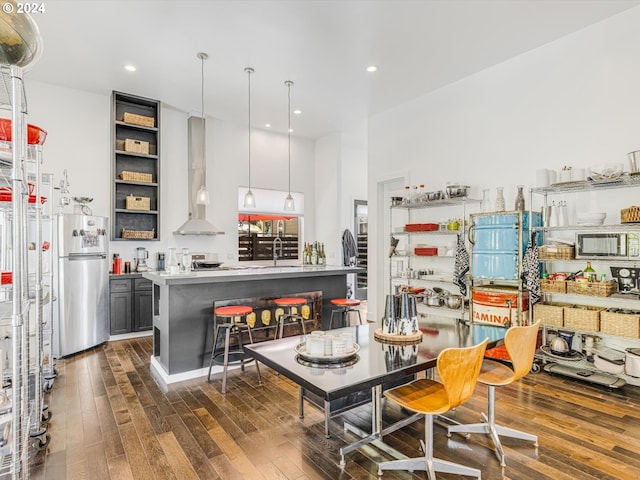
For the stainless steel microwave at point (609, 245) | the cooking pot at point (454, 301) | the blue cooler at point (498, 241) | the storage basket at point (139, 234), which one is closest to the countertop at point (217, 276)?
the cooking pot at point (454, 301)

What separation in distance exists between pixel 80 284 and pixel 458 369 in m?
4.72

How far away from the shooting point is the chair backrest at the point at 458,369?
1800 millimetres

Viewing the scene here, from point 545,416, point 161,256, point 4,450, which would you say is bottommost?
point 545,416

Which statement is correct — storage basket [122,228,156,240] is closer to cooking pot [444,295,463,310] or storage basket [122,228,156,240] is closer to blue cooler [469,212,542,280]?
cooking pot [444,295,463,310]

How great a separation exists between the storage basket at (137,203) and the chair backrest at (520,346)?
535cm

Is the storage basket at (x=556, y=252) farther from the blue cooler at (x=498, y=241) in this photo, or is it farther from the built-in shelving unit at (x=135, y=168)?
the built-in shelving unit at (x=135, y=168)

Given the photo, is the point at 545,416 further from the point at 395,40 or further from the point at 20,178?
the point at 395,40

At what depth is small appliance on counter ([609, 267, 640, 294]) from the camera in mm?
3386

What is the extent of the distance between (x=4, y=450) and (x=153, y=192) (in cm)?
478

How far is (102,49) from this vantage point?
4.16 metres

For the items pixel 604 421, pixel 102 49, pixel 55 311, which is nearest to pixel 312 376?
pixel 604 421

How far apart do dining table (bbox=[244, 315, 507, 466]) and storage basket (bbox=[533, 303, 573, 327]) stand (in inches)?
56.8

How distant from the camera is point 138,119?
556 cm

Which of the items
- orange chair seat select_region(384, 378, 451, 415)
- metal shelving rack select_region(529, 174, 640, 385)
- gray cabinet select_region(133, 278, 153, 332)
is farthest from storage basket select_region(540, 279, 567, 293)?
gray cabinet select_region(133, 278, 153, 332)
